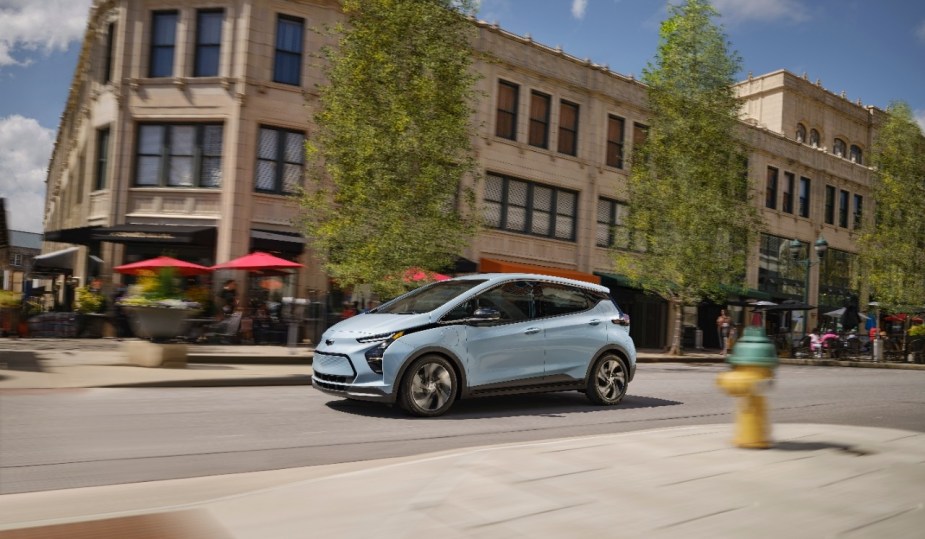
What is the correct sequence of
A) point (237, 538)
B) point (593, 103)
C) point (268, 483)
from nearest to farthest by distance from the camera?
point (237, 538) → point (268, 483) → point (593, 103)

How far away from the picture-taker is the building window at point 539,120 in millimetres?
30203

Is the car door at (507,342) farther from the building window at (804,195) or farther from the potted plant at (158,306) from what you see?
the building window at (804,195)

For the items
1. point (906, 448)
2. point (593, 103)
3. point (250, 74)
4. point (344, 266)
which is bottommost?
point (906, 448)

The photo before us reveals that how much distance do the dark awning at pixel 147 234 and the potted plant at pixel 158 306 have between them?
8337 mm

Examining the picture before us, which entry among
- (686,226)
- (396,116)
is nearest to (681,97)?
(686,226)

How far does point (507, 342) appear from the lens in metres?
9.33

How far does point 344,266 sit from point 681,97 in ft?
50.1

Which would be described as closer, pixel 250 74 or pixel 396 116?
pixel 396 116

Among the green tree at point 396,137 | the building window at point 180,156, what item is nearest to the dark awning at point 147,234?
the building window at point 180,156

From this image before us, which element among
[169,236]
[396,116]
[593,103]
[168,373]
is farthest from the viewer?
[593,103]

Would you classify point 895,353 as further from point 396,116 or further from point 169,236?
point 169,236

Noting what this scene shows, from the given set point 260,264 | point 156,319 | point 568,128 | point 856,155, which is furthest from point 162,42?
point 856,155

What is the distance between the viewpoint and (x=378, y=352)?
848 cm

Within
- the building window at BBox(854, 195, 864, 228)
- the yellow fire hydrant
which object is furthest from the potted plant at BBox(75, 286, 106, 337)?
the building window at BBox(854, 195, 864, 228)
